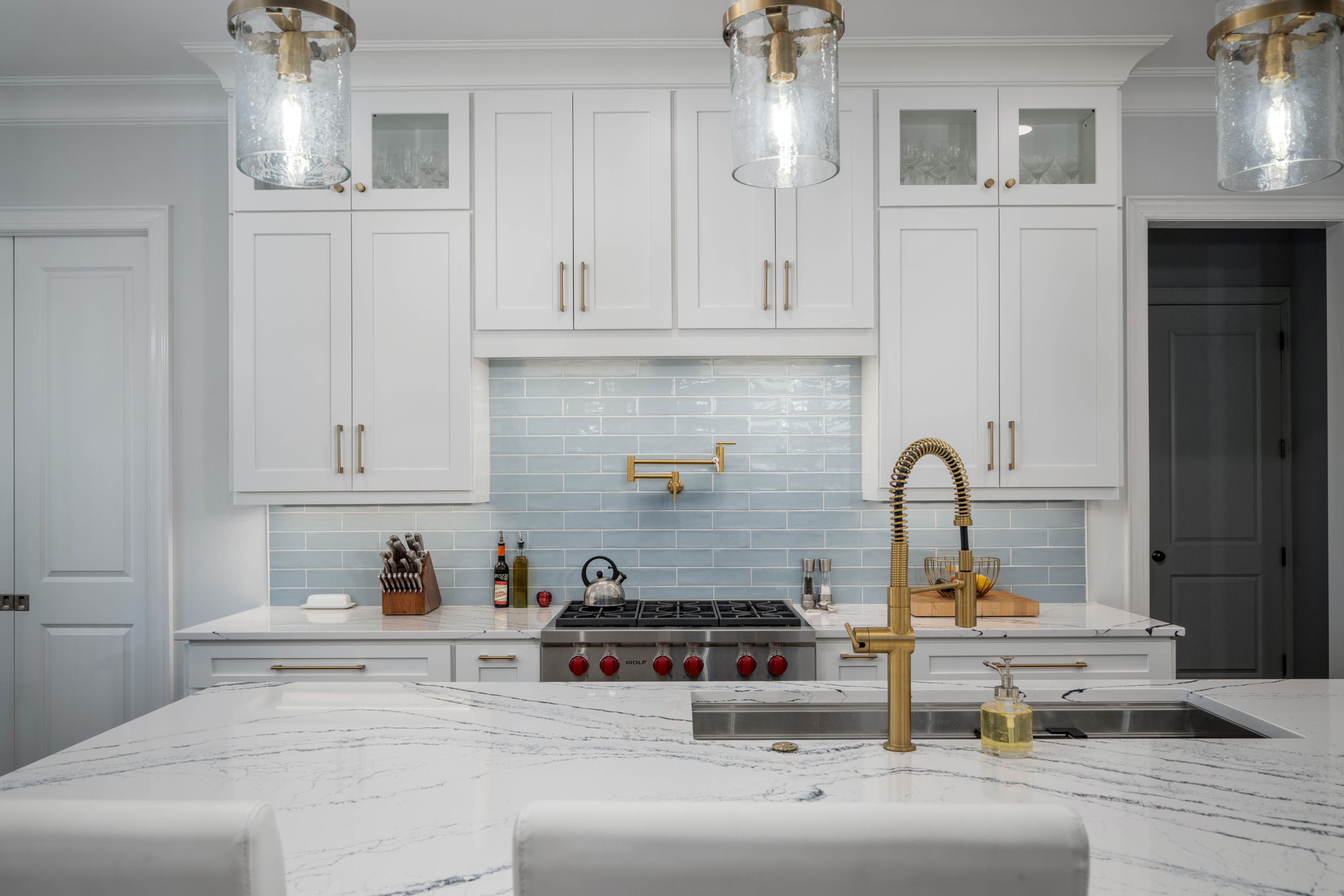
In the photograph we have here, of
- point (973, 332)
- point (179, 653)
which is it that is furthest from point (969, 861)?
point (179, 653)

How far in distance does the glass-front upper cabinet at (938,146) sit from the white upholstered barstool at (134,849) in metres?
2.77

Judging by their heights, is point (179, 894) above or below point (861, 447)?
below

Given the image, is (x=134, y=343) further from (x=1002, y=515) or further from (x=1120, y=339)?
(x=1120, y=339)

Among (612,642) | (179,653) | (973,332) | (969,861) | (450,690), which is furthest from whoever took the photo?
(179,653)

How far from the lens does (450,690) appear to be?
1644mm

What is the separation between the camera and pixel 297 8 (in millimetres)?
A: 1129

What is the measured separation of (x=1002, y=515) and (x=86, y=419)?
3588mm

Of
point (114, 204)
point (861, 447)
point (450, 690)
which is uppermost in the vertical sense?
point (114, 204)

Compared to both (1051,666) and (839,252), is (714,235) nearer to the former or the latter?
(839,252)

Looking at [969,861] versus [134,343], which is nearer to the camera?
[969,861]

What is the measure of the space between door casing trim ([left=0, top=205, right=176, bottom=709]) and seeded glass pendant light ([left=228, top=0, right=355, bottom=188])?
2.42 m

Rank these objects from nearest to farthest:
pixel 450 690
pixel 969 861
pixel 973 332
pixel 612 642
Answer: pixel 969 861 < pixel 450 690 < pixel 612 642 < pixel 973 332

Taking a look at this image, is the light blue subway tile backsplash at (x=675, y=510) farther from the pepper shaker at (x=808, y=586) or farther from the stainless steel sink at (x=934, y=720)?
the stainless steel sink at (x=934, y=720)

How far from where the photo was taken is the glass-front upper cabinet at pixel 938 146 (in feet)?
Answer: 9.56
